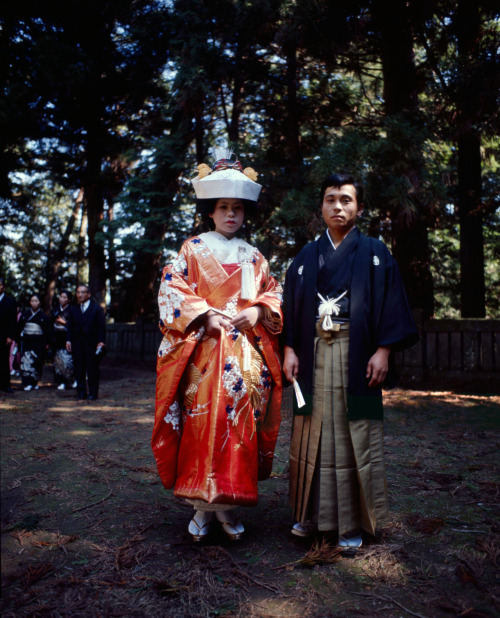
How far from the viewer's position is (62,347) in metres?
10.0

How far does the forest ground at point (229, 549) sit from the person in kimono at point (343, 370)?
0.72ft

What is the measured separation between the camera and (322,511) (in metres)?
2.75

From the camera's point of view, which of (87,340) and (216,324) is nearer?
(216,324)

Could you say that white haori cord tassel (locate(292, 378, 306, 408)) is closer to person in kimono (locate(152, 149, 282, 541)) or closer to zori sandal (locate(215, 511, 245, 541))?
person in kimono (locate(152, 149, 282, 541))

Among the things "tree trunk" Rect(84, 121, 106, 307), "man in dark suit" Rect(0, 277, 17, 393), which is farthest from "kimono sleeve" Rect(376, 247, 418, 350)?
"tree trunk" Rect(84, 121, 106, 307)

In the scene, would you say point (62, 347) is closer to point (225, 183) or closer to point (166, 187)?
point (166, 187)

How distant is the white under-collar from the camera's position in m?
3.04

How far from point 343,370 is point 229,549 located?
3.83 ft

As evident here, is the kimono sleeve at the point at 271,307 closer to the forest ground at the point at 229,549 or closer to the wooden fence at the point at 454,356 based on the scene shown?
the forest ground at the point at 229,549

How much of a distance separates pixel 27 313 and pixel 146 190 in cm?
349

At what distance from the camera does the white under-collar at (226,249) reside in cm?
304

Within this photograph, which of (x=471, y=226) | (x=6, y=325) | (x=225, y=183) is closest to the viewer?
(x=225, y=183)

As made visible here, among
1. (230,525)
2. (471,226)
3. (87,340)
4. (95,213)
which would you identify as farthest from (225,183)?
(95,213)

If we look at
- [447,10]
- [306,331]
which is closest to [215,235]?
[306,331]
